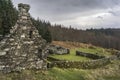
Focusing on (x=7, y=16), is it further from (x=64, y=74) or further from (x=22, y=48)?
(x=22, y=48)

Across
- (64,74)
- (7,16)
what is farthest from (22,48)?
(7,16)

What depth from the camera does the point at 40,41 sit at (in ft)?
84.9

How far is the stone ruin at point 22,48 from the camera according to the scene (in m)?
23.9

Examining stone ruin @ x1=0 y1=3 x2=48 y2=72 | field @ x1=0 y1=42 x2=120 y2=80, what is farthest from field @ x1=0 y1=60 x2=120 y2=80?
stone ruin @ x1=0 y1=3 x2=48 y2=72

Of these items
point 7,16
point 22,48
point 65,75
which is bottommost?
point 65,75

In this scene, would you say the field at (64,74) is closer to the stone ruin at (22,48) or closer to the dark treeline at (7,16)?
the stone ruin at (22,48)

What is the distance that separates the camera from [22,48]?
24766 millimetres

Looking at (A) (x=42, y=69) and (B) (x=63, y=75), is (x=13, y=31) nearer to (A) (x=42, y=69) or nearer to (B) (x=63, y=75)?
(A) (x=42, y=69)

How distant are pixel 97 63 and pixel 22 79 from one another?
1492cm

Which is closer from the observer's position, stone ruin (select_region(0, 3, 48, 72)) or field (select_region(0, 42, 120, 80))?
field (select_region(0, 42, 120, 80))

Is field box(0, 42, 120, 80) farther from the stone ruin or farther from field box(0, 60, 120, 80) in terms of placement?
the stone ruin

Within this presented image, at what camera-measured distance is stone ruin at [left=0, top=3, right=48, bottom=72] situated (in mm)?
23906

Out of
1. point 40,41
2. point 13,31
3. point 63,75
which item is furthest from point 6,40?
point 63,75

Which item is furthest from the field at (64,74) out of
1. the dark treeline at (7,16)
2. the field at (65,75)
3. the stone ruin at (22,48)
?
the dark treeline at (7,16)
